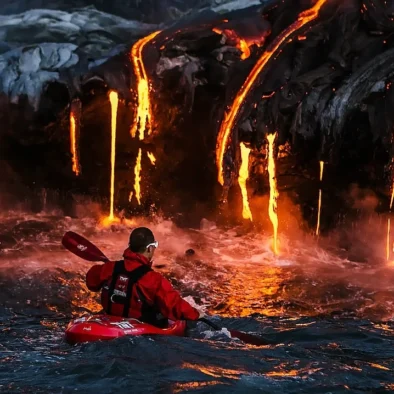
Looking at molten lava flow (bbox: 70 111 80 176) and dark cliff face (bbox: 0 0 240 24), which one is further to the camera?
dark cliff face (bbox: 0 0 240 24)

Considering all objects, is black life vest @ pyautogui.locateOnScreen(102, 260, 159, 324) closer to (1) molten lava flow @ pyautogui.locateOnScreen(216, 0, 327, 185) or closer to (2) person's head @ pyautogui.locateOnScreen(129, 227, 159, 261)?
(2) person's head @ pyautogui.locateOnScreen(129, 227, 159, 261)

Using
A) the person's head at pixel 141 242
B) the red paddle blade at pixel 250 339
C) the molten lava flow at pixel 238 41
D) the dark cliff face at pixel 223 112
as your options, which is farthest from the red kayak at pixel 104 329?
the molten lava flow at pixel 238 41

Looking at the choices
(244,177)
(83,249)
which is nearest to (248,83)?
(244,177)

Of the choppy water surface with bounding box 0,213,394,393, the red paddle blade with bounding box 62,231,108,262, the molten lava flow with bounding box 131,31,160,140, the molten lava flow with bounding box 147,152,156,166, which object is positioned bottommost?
the choppy water surface with bounding box 0,213,394,393

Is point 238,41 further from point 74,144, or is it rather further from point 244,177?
point 74,144

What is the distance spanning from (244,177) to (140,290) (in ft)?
20.8

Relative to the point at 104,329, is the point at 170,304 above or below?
above

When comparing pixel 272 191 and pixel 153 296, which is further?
pixel 272 191

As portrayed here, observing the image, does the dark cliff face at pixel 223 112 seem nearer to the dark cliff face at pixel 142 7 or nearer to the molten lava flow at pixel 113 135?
the molten lava flow at pixel 113 135

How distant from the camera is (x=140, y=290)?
4906 mm

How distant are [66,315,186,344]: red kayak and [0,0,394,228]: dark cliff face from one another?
19.1 feet

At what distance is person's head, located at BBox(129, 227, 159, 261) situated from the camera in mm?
4910

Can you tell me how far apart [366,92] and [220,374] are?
6299mm

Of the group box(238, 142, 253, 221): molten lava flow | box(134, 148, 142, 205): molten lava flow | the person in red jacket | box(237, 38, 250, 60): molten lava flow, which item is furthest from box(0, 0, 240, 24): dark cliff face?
the person in red jacket
